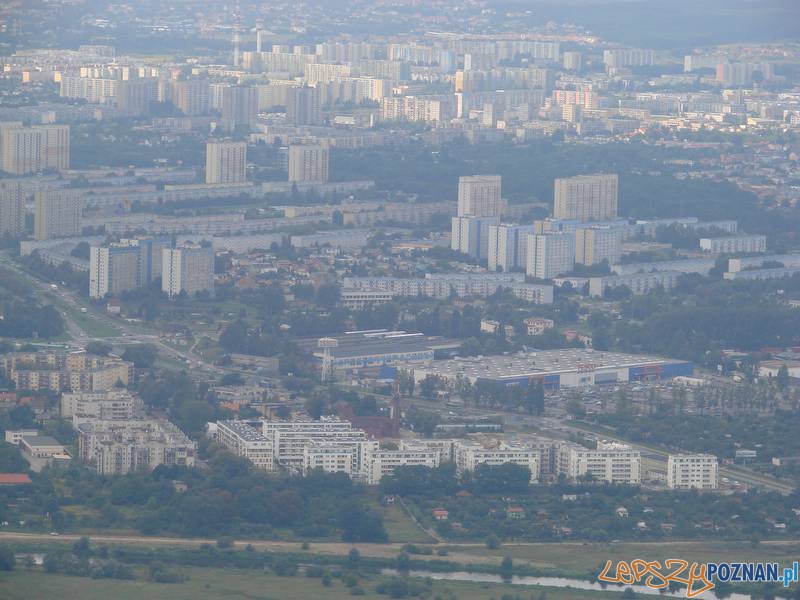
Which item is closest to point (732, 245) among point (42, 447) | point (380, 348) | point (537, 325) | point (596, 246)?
point (596, 246)

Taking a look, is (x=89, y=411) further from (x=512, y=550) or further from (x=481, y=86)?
(x=481, y=86)

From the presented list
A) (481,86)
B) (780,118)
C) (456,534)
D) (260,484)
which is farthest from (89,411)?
(481,86)

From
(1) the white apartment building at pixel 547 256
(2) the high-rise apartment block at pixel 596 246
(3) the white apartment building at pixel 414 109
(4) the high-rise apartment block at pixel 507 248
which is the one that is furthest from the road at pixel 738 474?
(3) the white apartment building at pixel 414 109

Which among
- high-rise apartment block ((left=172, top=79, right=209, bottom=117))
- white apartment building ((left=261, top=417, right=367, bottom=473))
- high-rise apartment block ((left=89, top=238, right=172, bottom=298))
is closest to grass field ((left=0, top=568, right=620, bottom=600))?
white apartment building ((left=261, top=417, right=367, bottom=473))

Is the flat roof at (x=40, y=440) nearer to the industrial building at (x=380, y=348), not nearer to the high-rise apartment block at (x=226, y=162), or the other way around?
the industrial building at (x=380, y=348)

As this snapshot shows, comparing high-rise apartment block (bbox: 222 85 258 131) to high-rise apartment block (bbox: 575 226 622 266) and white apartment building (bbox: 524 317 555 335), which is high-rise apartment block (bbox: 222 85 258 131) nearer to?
high-rise apartment block (bbox: 575 226 622 266)

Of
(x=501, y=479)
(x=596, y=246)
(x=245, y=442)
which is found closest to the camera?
(x=501, y=479)

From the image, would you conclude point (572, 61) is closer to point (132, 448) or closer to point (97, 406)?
point (97, 406)
